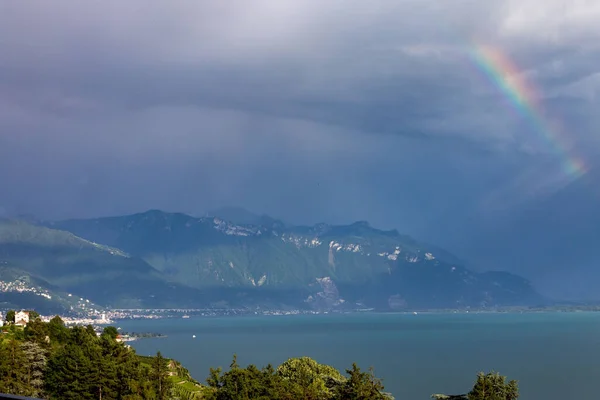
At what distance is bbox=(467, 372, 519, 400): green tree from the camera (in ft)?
170

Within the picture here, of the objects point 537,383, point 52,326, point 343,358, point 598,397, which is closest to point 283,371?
point 52,326

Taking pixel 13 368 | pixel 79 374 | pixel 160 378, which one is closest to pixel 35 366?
pixel 13 368

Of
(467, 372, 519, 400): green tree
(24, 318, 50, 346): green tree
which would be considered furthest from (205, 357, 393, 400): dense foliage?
(24, 318, 50, 346): green tree

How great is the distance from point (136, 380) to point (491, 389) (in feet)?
98.1

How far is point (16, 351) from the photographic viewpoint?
66188 millimetres

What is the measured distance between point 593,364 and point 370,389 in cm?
14318

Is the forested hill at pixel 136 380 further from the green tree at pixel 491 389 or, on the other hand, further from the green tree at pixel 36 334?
the green tree at pixel 36 334

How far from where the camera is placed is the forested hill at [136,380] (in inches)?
2125

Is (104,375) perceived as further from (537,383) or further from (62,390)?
(537,383)

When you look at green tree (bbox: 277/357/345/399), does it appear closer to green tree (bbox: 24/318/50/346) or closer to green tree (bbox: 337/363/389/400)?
green tree (bbox: 337/363/389/400)

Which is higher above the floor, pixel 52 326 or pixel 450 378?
pixel 52 326

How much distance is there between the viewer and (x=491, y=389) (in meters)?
53.0

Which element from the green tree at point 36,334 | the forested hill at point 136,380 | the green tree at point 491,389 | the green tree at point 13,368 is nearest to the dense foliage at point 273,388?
the forested hill at point 136,380

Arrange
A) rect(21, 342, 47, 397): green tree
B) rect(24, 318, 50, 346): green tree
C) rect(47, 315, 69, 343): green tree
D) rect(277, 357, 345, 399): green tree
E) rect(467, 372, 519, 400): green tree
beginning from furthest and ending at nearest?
rect(47, 315, 69, 343): green tree < rect(24, 318, 50, 346): green tree < rect(277, 357, 345, 399): green tree < rect(21, 342, 47, 397): green tree < rect(467, 372, 519, 400): green tree
